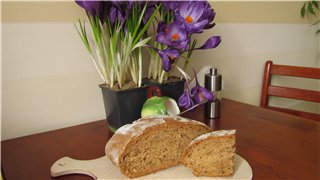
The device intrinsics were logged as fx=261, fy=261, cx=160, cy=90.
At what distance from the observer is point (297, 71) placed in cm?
135

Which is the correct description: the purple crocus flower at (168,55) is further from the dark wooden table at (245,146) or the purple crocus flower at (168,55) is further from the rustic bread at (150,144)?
the dark wooden table at (245,146)

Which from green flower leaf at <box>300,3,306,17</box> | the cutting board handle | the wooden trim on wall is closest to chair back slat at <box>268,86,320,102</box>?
the wooden trim on wall

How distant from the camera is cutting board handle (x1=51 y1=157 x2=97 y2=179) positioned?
22.6 inches

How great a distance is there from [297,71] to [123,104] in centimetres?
102

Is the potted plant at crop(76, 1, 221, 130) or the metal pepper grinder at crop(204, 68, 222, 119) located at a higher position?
the potted plant at crop(76, 1, 221, 130)

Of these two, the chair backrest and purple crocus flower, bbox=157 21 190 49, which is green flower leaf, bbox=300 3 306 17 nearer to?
the chair backrest

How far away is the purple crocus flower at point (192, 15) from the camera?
27.5 inches

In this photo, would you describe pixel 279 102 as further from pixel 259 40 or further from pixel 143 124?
pixel 143 124

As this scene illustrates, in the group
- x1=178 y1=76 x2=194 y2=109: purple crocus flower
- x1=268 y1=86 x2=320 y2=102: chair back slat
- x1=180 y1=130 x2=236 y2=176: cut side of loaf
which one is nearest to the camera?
x1=180 y1=130 x2=236 y2=176: cut side of loaf

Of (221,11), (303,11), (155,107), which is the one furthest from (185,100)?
(303,11)

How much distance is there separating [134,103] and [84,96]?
22 centimetres

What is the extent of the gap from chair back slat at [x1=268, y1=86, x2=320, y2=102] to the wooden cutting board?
2.86ft

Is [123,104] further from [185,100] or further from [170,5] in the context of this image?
[170,5]

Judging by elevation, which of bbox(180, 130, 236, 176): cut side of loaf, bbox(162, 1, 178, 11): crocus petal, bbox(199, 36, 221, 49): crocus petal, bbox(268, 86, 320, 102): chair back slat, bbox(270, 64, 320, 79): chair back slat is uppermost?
bbox(162, 1, 178, 11): crocus petal
